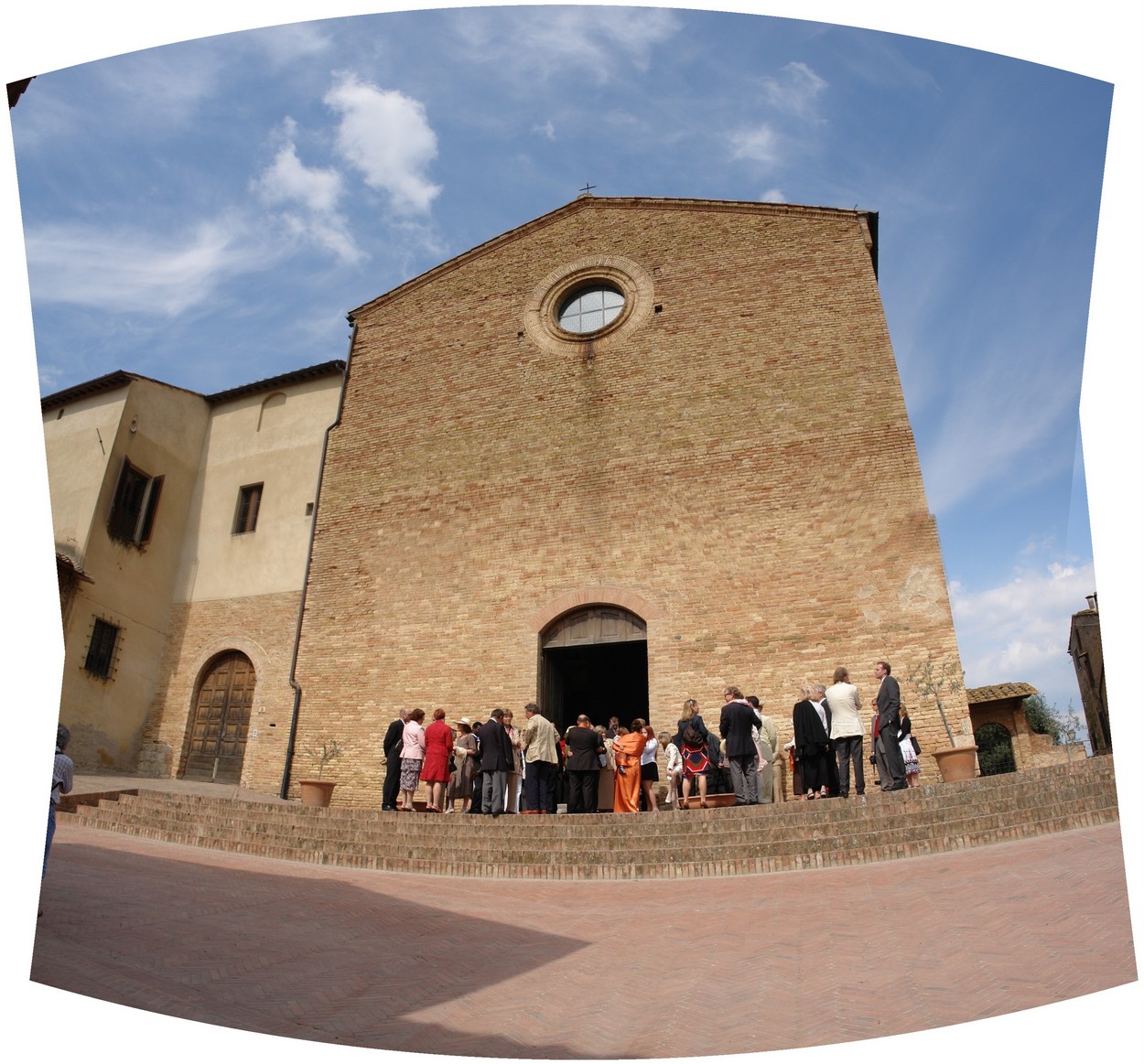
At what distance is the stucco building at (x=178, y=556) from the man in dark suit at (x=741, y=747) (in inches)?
350

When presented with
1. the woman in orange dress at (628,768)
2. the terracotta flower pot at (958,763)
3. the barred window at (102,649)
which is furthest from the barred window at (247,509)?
the terracotta flower pot at (958,763)

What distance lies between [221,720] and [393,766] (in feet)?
23.6

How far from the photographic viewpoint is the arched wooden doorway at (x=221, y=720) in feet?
51.6

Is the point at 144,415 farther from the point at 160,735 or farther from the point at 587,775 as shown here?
the point at 587,775

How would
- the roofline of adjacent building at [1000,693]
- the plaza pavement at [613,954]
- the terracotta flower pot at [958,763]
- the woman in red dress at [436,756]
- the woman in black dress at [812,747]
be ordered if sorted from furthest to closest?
the roofline of adjacent building at [1000,693]
the woman in red dress at [436,756]
the terracotta flower pot at [958,763]
the woman in black dress at [812,747]
the plaza pavement at [613,954]

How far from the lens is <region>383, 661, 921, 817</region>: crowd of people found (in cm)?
Answer: 901

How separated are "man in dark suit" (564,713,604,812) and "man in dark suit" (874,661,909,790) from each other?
126 inches

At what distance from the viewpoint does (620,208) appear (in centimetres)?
1595

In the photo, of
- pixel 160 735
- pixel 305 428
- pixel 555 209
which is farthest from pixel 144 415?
pixel 555 209

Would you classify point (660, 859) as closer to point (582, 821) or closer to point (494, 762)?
point (582, 821)

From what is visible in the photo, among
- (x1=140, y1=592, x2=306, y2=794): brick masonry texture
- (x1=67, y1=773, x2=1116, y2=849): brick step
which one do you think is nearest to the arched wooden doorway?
(x1=140, y1=592, x2=306, y2=794): brick masonry texture

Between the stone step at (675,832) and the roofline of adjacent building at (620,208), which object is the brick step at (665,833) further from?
the roofline of adjacent building at (620,208)

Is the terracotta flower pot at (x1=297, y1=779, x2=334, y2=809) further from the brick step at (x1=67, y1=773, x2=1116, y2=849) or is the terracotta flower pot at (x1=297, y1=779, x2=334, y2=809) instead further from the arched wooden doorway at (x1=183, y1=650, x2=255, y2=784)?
the arched wooden doorway at (x1=183, y1=650, x2=255, y2=784)

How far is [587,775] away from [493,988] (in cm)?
593
